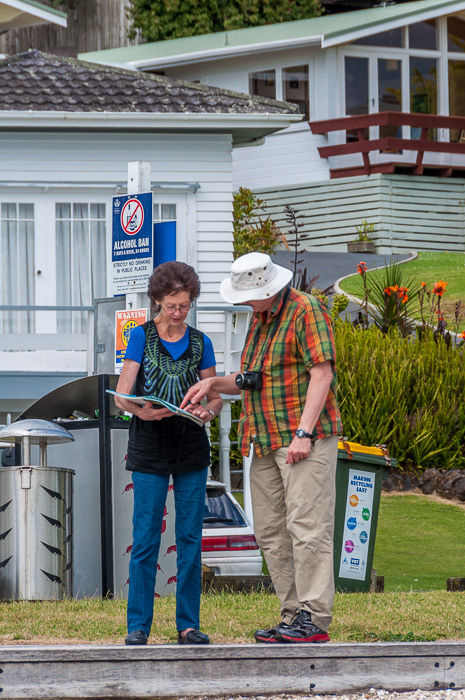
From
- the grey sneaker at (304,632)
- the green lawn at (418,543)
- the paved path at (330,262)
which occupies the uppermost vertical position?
the paved path at (330,262)

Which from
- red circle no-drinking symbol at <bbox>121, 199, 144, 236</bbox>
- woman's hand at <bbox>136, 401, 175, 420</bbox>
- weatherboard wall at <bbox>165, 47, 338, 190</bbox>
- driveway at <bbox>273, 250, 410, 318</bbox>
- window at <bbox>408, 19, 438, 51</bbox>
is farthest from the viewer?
window at <bbox>408, 19, 438, 51</bbox>

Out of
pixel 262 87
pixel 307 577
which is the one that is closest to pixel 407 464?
pixel 307 577

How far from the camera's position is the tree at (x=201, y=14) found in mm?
31875

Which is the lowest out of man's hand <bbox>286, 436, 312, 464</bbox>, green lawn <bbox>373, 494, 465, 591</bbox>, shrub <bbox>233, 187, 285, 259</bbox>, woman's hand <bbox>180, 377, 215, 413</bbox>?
green lawn <bbox>373, 494, 465, 591</bbox>

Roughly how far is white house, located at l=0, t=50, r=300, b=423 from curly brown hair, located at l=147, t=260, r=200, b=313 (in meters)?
8.87

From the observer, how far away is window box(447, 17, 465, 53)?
91.2 ft

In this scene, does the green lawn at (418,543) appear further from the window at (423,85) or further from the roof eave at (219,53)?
the window at (423,85)

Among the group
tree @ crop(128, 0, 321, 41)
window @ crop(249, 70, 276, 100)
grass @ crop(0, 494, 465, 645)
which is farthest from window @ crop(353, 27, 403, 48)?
grass @ crop(0, 494, 465, 645)

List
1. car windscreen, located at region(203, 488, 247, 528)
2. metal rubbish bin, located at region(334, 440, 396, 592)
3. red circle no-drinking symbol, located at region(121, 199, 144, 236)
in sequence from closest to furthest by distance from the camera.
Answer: metal rubbish bin, located at region(334, 440, 396, 592), red circle no-drinking symbol, located at region(121, 199, 144, 236), car windscreen, located at region(203, 488, 247, 528)

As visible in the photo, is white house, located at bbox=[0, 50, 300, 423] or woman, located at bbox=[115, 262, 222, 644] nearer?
woman, located at bbox=[115, 262, 222, 644]

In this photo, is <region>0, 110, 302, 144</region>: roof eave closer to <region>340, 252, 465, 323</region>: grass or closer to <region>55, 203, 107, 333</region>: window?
<region>55, 203, 107, 333</region>: window

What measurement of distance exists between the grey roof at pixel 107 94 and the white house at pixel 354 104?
1031 centimetres

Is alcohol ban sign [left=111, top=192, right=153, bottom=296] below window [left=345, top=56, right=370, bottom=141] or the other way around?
below

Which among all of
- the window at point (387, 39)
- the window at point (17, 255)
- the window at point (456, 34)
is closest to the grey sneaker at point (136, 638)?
the window at point (17, 255)
